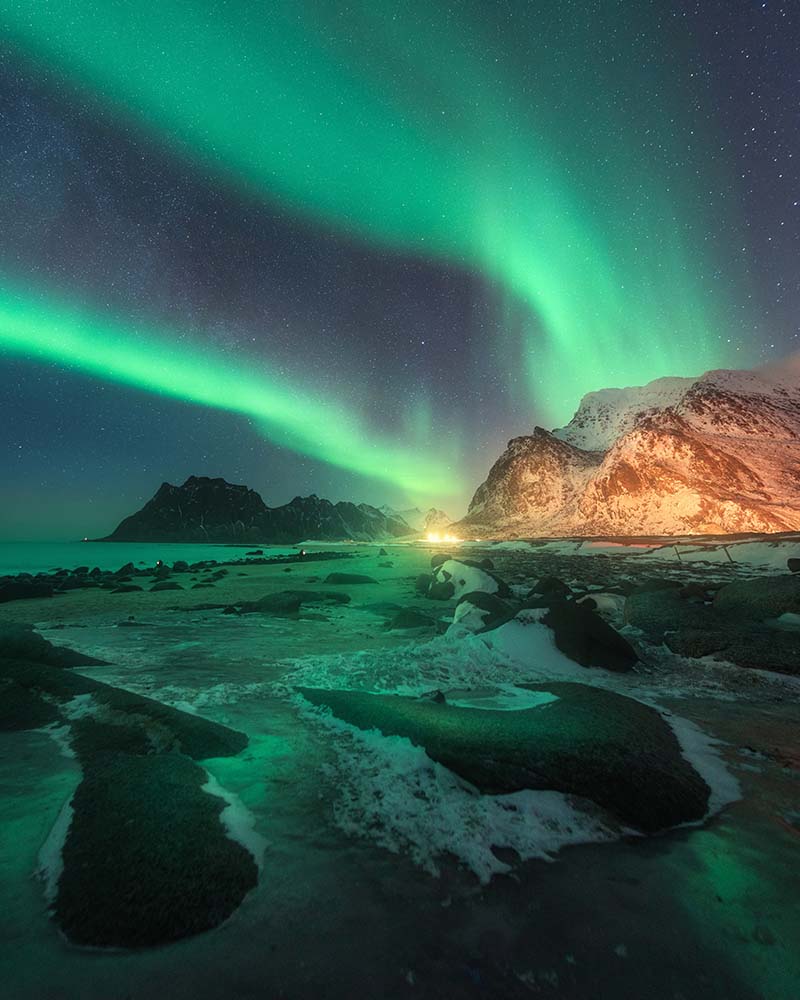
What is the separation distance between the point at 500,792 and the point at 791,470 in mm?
120546

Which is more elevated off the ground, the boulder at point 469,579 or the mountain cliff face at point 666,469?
the mountain cliff face at point 666,469

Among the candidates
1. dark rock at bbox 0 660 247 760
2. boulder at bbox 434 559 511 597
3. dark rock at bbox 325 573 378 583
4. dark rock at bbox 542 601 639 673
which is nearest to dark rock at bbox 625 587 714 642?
dark rock at bbox 542 601 639 673

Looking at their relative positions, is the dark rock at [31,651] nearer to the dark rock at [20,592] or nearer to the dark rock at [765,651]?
the dark rock at [765,651]

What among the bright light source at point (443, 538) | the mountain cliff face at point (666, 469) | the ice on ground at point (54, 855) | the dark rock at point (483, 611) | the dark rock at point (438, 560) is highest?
the mountain cliff face at point (666, 469)

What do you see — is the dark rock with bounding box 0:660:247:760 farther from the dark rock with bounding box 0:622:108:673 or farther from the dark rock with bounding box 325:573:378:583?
the dark rock with bounding box 325:573:378:583

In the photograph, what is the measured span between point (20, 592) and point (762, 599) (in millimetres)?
30282

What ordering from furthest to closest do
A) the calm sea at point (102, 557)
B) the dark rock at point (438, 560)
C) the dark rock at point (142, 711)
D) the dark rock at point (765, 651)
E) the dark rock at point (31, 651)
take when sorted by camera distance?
1. the calm sea at point (102, 557)
2. the dark rock at point (438, 560)
3. the dark rock at point (765, 651)
4. the dark rock at point (31, 651)
5. the dark rock at point (142, 711)

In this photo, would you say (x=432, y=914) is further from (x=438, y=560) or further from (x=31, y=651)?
(x=438, y=560)

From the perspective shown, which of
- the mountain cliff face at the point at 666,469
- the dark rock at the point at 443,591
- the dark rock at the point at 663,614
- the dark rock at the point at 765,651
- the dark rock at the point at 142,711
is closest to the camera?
the dark rock at the point at 142,711

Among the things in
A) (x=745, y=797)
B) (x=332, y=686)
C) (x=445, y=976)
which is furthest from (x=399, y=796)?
(x=332, y=686)

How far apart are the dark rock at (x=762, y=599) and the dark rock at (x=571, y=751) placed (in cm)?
931

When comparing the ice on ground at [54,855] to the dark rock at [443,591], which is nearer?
the ice on ground at [54,855]

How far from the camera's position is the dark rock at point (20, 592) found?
20953 millimetres

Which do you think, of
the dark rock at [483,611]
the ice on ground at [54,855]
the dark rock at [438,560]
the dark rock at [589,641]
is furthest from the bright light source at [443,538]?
the ice on ground at [54,855]
